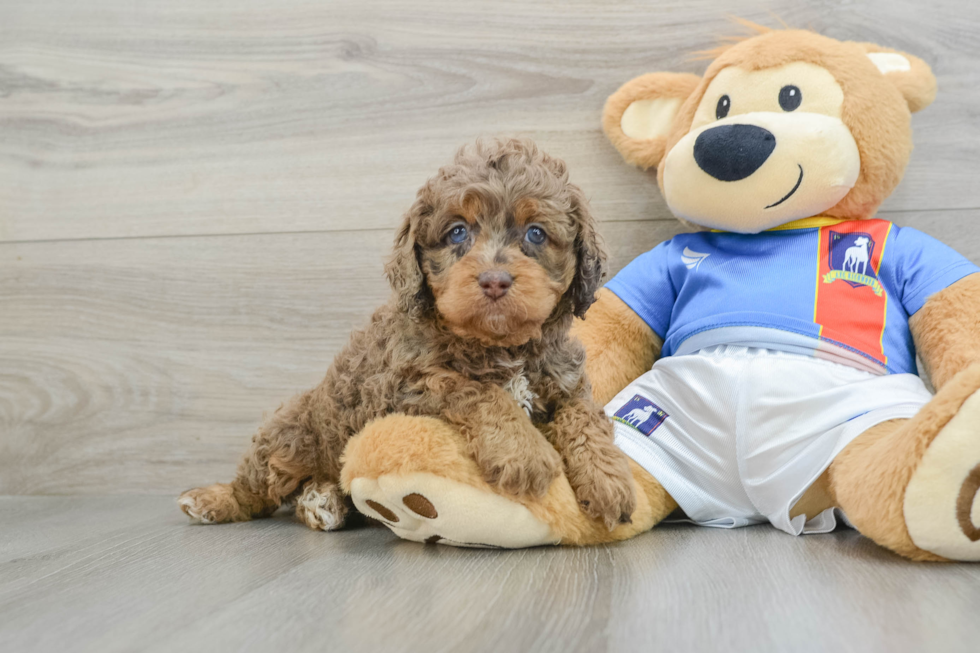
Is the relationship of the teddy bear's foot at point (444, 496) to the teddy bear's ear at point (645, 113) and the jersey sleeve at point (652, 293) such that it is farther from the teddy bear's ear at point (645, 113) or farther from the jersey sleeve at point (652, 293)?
the teddy bear's ear at point (645, 113)

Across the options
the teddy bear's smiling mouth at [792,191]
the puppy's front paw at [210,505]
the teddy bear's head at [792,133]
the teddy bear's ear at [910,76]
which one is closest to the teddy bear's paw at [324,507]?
the puppy's front paw at [210,505]

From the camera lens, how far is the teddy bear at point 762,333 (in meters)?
1.31

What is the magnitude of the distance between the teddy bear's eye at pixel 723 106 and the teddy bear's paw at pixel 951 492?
833 mm

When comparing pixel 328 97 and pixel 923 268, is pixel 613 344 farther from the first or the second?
pixel 328 97

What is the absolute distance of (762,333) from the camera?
1.56 m

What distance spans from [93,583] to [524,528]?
705 mm

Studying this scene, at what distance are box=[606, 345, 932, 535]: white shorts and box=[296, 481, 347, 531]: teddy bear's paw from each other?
61 cm

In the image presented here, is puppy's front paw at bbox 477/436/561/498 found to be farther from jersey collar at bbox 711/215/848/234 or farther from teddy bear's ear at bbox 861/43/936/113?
teddy bear's ear at bbox 861/43/936/113

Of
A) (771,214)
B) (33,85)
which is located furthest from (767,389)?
(33,85)

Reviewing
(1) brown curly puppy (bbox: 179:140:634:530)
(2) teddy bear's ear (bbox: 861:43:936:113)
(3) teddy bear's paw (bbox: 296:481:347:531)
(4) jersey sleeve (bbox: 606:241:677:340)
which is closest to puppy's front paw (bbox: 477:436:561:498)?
(1) brown curly puppy (bbox: 179:140:634:530)

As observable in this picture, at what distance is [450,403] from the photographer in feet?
4.42

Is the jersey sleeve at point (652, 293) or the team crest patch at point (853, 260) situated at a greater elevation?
the team crest patch at point (853, 260)

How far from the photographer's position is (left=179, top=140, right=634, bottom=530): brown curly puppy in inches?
49.4

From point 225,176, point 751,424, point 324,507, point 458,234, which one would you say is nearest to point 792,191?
point 751,424
